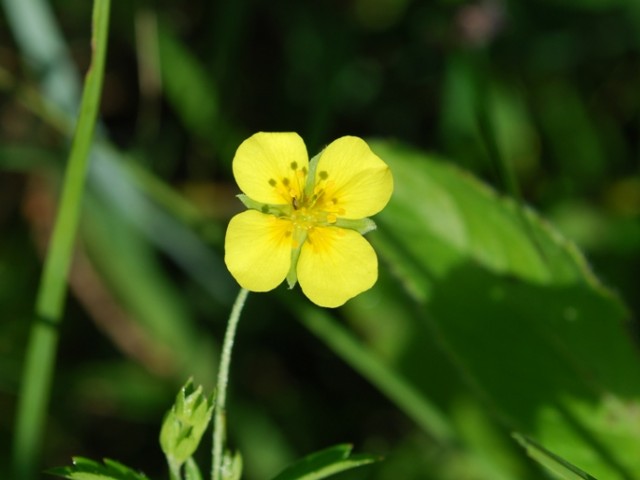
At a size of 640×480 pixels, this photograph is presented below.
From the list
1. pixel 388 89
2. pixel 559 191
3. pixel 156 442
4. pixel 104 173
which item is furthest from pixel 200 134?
pixel 559 191

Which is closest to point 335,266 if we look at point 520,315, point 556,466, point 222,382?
point 222,382

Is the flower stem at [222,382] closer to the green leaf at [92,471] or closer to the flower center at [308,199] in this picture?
the green leaf at [92,471]

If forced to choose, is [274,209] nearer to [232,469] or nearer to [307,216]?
[307,216]

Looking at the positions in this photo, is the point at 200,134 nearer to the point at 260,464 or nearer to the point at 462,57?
the point at 462,57

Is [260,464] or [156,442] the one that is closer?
[260,464]

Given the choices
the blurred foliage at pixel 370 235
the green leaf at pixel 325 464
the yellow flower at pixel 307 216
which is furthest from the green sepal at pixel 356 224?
the green leaf at pixel 325 464

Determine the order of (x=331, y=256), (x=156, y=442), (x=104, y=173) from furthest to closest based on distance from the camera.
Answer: (x=156, y=442)
(x=104, y=173)
(x=331, y=256)

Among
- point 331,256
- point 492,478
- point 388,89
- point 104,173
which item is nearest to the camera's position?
point 331,256
